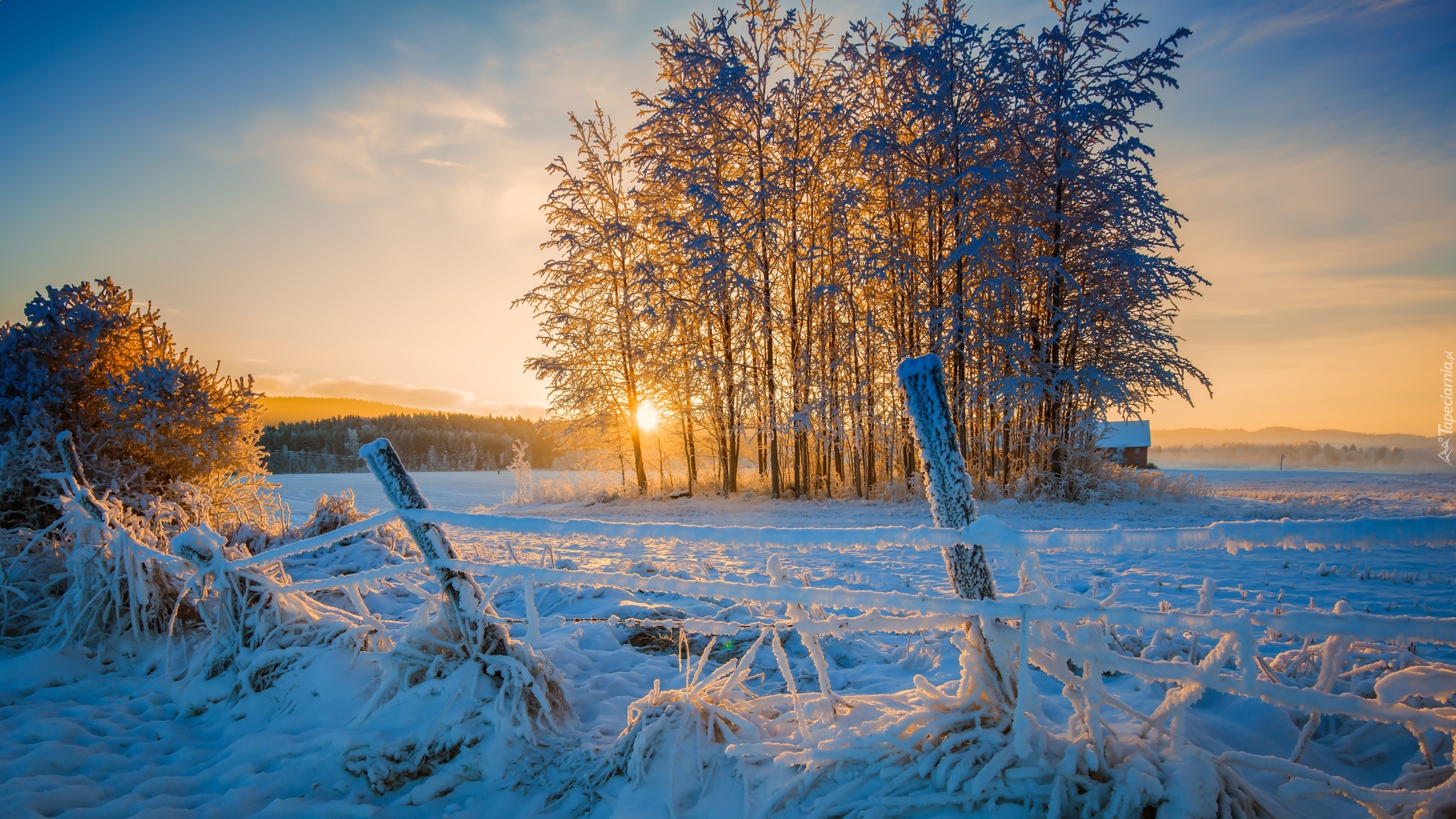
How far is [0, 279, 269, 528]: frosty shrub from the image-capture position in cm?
482

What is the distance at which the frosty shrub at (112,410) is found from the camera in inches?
190

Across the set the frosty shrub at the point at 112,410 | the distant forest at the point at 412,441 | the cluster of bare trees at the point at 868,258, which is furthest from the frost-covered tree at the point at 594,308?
the distant forest at the point at 412,441

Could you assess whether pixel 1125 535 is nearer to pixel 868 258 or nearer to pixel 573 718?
pixel 573 718

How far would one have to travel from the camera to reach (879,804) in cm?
163

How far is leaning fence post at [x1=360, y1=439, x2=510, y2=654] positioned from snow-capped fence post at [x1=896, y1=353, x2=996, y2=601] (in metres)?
1.98

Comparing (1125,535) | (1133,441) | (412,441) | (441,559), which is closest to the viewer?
(1125,535)

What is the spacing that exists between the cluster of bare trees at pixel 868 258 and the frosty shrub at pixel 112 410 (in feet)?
28.1

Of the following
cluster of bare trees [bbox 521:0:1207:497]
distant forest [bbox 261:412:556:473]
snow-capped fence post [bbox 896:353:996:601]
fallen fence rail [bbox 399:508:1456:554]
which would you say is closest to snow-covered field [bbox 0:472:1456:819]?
fallen fence rail [bbox 399:508:1456:554]

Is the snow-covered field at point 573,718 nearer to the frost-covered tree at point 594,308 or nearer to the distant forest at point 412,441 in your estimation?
the frost-covered tree at point 594,308

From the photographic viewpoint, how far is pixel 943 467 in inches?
72.0

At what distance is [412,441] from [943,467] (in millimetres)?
55239

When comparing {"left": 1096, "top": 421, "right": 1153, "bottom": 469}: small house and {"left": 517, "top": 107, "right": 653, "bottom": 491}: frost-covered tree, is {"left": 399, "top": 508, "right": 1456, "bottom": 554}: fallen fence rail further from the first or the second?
{"left": 1096, "top": 421, "right": 1153, "bottom": 469}: small house

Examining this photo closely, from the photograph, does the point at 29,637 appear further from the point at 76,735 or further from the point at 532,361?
the point at 532,361

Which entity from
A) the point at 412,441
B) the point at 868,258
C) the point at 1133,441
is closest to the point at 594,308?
the point at 868,258
